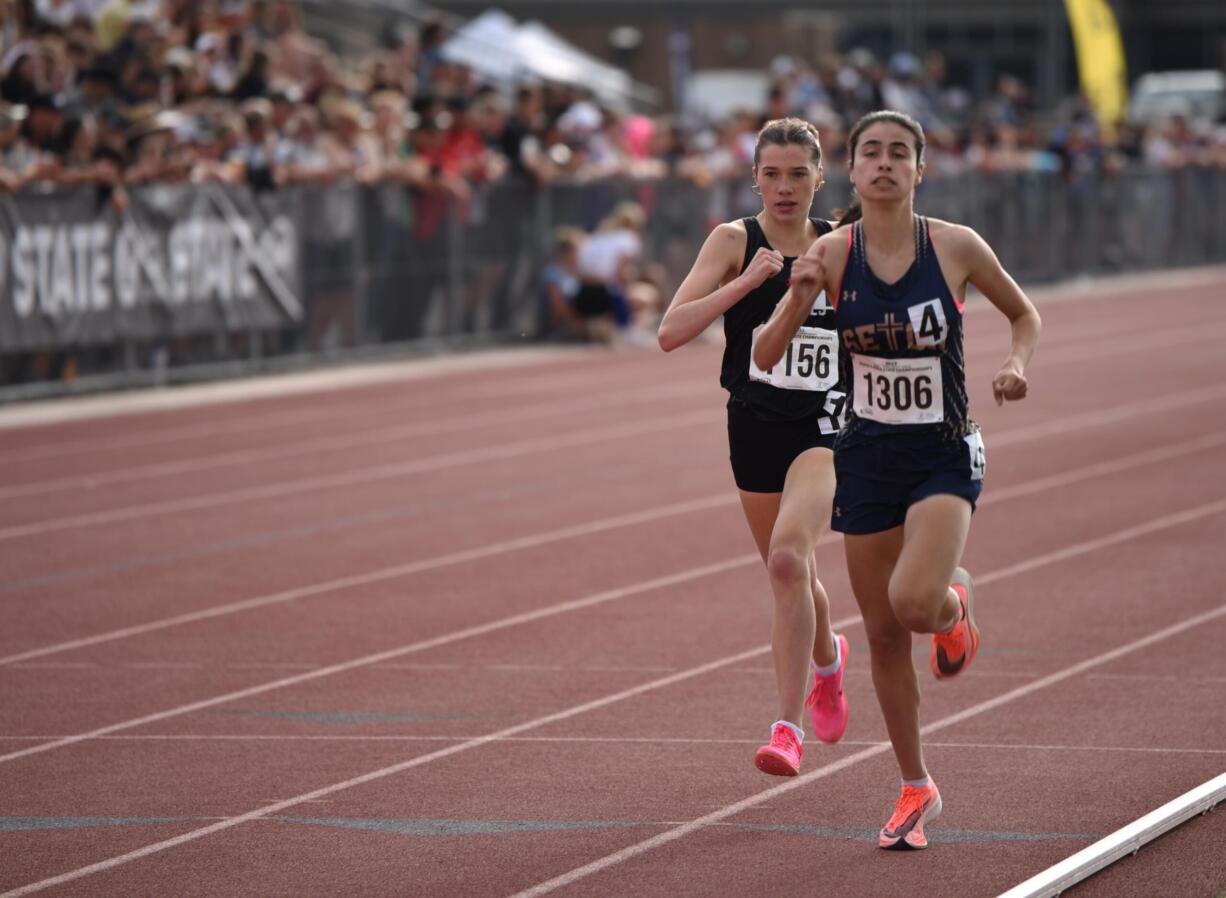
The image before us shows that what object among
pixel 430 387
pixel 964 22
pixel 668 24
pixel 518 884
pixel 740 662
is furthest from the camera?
pixel 964 22

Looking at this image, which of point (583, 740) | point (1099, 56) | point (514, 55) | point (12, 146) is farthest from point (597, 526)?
point (1099, 56)

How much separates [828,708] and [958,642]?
660 millimetres

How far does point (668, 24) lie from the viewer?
185ft

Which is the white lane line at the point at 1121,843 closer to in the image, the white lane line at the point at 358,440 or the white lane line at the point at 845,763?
the white lane line at the point at 845,763

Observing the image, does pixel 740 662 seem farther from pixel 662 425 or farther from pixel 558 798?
pixel 662 425

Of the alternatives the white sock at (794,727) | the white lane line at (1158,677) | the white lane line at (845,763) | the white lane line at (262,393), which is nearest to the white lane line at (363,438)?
the white lane line at (262,393)

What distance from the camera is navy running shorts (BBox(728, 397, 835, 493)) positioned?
6.90 m

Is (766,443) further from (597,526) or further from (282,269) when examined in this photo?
(282,269)

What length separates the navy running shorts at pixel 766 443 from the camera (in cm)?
690

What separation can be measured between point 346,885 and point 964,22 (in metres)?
58.7

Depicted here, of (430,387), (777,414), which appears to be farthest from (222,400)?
(777,414)

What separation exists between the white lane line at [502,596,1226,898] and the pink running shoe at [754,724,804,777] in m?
0.20

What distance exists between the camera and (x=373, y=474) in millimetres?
14461

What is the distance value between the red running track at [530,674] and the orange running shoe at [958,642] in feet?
1.37
